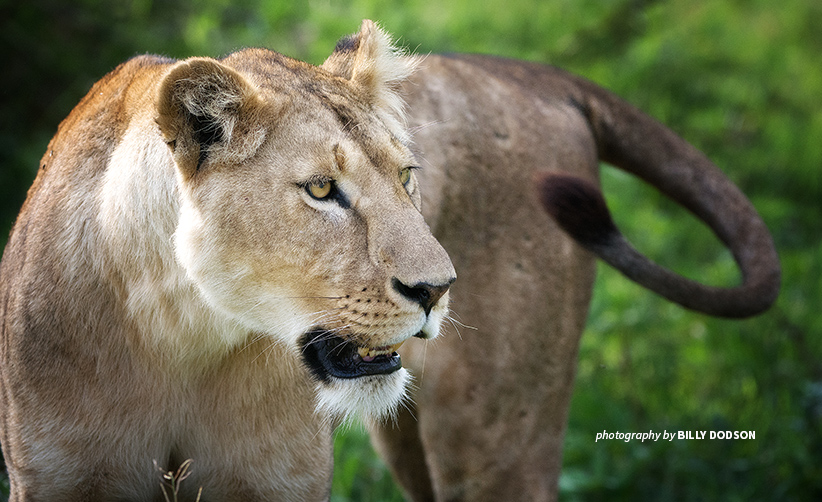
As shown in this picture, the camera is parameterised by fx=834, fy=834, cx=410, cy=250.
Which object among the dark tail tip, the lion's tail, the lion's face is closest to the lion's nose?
the lion's face

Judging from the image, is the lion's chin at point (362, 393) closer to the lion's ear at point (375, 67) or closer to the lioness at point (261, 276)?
the lioness at point (261, 276)

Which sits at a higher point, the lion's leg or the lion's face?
the lion's face

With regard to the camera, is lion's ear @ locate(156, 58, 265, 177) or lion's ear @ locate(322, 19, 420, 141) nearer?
lion's ear @ locate(156, 58, 265, 177)

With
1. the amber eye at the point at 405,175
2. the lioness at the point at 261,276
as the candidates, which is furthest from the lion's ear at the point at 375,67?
the amber eye at the point at 405,175

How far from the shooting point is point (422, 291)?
1678mm

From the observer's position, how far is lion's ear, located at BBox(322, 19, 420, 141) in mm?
2020

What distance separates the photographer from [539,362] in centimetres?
268

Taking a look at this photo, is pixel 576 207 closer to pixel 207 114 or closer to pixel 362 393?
pixel 362 393

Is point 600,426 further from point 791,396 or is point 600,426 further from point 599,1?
point 599,1

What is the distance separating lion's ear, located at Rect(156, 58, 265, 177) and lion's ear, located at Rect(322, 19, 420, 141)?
0.35 m

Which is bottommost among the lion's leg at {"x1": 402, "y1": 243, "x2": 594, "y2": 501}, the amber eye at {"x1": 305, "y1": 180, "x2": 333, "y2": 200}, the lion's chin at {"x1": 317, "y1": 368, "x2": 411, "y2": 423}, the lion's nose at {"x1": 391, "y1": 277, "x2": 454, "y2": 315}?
the lion's leg at {"x1": 402, "y1": 243, "x2": 594, "y2": 501}

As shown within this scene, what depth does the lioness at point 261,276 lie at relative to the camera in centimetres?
171

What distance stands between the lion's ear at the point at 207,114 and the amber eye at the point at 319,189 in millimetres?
148

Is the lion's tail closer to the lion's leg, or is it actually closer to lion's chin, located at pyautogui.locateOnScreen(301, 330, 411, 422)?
the lion's leg
